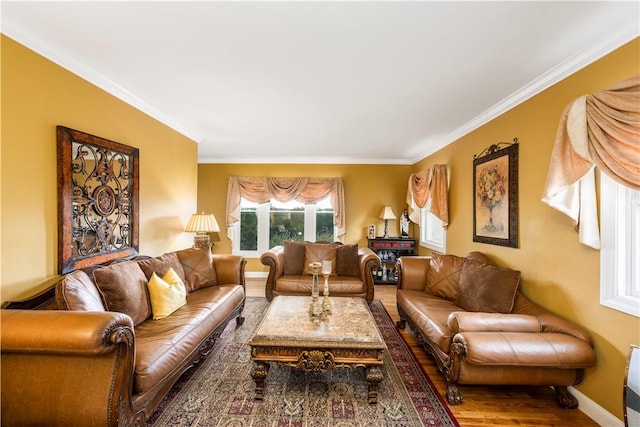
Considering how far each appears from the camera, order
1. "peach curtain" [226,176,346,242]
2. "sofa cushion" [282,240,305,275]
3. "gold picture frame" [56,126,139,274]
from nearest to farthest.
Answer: "gold picture frame" [56,126,139,274], "sofa cushion" [282,240,305,275], "peach curtain" [226,176,346,242]

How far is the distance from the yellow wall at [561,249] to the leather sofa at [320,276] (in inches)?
58.5

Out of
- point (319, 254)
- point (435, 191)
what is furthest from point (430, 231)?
point (319, 254)

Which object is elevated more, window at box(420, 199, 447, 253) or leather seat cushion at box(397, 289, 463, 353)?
window at box(420, 199, 447, 253)

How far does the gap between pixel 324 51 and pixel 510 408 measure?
111 inches

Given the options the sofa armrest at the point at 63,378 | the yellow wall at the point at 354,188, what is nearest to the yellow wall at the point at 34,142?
the sofa armrest at the point at 63,378

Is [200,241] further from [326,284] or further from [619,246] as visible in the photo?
[619,246]

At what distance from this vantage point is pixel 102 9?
4.91 feet

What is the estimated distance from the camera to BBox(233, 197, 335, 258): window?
5496 mm

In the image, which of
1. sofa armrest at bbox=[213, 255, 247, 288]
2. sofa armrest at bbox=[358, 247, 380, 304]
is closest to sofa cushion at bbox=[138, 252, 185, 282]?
sofa armrest at bbox=[213, 255, 247, 288]

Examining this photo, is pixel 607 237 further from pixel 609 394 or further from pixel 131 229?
pixel 131 229

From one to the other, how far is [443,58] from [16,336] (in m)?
3.01

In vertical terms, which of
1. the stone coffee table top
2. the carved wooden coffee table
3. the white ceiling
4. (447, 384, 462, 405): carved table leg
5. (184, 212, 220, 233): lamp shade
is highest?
the white ceiling

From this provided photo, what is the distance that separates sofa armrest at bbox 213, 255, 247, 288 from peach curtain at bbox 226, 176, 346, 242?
2129 mm

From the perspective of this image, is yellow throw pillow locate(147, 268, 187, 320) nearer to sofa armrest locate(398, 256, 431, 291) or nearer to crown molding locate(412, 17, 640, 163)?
sofa armrest locate(398, 256, 431, 291)
